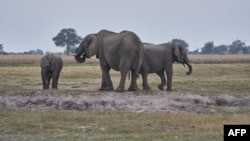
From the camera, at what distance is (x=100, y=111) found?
2159 cm

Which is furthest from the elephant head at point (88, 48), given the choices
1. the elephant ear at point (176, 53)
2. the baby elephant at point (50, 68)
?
the elephant ear at point (176, 53)

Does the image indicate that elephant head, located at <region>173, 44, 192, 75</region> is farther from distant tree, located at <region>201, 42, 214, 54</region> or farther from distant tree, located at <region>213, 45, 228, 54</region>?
distant tree, located at <region>213, 45, 228, 54</region>

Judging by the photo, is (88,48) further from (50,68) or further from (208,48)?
(208,48)

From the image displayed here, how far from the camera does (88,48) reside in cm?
Answer: 2725

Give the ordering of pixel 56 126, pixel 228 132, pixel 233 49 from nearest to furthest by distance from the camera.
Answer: pixel 228 132 < pixel 56 126 < pixel 233 49

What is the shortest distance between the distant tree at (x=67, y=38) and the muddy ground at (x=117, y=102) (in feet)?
372

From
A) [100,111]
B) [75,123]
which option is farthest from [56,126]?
[100,111]

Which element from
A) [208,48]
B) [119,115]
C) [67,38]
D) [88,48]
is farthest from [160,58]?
[208,48]

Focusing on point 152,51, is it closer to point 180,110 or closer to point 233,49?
point 180,110

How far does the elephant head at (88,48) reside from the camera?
88.0ft

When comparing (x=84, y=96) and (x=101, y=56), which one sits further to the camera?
(x=101, y=56)

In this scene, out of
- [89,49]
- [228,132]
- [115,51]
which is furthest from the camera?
[89,49]

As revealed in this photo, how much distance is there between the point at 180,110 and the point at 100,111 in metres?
3.05

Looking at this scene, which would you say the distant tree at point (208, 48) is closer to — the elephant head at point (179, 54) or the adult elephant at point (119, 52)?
the elephant head at point (179, 54)
